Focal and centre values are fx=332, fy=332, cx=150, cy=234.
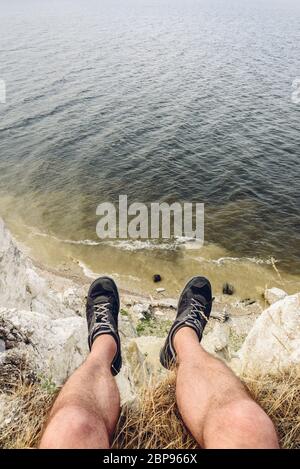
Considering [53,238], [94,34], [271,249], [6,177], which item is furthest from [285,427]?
[94,34]

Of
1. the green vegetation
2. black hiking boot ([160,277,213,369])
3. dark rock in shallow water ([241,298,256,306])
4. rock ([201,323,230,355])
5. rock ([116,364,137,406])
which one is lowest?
dark rock in shallow water ([241,298,256,306])

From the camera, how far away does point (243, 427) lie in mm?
2799

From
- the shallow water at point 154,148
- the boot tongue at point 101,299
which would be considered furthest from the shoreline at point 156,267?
the boot tongue at point 101,299

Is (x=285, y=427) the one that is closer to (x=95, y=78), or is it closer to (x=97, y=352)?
(x=97, y=352)

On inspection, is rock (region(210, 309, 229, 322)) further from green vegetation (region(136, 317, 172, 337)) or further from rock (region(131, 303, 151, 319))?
rock (region(131, 303, 151, 319))

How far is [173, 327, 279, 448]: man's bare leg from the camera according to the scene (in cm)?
275

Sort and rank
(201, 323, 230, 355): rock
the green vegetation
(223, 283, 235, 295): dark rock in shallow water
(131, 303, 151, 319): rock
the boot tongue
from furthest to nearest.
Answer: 1. (223, 283, 235, 295): dark rock in shallow water
2. (131, 303, 151, 319): rock
3. the green vegetation
4. (201, 323, 230, 355): rock
5. the boot tongue

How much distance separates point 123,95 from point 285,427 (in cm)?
3209

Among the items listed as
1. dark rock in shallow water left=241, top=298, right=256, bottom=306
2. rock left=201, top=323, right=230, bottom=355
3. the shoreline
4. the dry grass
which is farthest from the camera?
the shoreline

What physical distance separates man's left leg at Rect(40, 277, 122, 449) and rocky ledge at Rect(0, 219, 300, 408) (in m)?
0.45

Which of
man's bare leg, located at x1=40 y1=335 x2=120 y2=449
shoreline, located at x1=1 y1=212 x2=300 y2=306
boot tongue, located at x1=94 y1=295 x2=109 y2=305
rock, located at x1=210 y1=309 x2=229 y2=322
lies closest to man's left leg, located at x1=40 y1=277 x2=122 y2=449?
man's bare leg, located at x1=40 y1=335 x2=120 y2=449

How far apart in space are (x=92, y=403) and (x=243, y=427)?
1396mm

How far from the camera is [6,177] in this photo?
2066 cm

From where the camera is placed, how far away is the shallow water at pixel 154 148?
15883 mm
